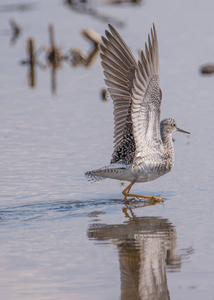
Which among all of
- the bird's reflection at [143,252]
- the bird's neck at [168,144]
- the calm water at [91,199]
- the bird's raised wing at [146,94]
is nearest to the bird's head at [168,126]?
the bird's neck at [168,144]

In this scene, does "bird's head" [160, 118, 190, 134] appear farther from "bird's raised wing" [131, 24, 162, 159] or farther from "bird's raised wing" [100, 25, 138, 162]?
"bird's raised wing" [131, 24, 162, 159]

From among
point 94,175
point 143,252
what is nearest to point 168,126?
point 94,175

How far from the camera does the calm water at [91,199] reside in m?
6.29

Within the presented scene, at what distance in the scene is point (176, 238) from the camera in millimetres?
7285

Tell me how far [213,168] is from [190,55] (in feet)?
25.4

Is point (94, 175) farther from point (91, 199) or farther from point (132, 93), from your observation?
point (132, 93)

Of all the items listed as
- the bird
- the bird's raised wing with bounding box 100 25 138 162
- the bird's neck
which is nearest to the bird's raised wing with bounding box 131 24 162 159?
the bird

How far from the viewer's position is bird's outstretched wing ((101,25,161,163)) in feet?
26.5

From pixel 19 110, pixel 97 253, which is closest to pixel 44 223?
pixel 97 253

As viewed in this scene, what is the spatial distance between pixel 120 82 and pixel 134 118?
1.05 m

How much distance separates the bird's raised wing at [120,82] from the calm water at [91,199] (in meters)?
0.67

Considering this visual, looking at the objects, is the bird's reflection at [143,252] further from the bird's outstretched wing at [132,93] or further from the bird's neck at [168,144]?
the bird's neck at [168,144]

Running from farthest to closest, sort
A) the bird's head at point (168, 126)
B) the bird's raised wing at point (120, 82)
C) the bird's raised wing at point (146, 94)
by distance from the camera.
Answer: the bird's head at point (168, 126) → the bird's raised wing at point (120, 82) → the bird's raised wing at point (146, 94)

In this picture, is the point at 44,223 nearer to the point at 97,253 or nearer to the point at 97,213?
the point at 97,213
